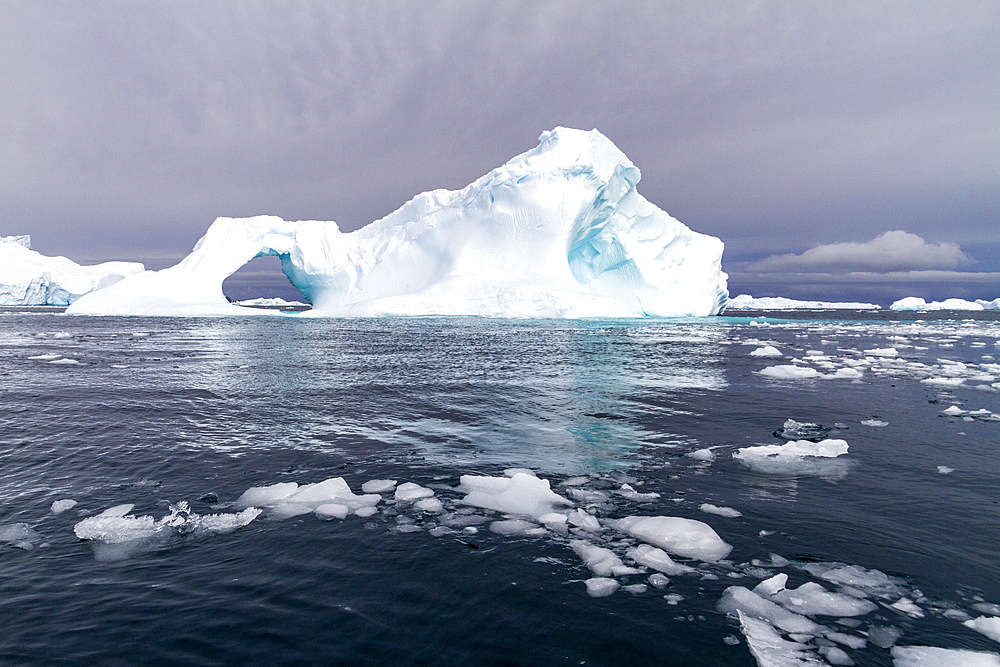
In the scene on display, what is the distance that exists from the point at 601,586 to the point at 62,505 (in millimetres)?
4952

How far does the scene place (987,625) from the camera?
10.3 feet

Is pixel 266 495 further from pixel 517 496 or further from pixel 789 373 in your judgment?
pixel 789 373

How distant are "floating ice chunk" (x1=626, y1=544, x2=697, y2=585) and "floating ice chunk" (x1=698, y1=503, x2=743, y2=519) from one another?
39.9 inches

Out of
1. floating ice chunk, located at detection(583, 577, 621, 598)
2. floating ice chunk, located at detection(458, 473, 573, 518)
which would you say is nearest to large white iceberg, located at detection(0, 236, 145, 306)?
floating ice chunk, located at detection(458, 473, 573, 518)

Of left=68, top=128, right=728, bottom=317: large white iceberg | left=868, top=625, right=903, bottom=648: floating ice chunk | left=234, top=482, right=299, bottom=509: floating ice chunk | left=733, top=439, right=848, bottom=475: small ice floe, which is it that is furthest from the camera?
left=68, top=128, right=728, bottom=317: large white iceberg

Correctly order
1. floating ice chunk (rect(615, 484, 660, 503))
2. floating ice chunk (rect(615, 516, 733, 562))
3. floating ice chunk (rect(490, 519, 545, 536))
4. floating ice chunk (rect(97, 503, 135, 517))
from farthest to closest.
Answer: floating ice chunk (rect(615, 484, 660, 503))
floating ice chunk (rect(97, 503, 135, 517))
floating ice chunk (rect(490, 519, 545, 536))
floating ice chunk (rect(615, 516, 733, 562))

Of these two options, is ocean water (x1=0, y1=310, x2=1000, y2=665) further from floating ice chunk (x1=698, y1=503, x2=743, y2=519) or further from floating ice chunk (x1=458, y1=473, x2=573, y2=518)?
floating ice chunk (x1=458, y1=473, x2=573, y2=518)

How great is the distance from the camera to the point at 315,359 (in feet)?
57.9

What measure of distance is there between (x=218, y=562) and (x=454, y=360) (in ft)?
44.2

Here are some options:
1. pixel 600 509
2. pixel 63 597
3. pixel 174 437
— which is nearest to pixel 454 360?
→ pixel 174 437

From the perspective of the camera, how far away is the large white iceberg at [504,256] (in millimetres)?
43156

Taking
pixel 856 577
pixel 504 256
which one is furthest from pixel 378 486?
pixel 504 256

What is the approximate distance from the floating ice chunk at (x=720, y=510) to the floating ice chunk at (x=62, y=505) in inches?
232

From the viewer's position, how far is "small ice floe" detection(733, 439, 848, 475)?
6.15 meters
